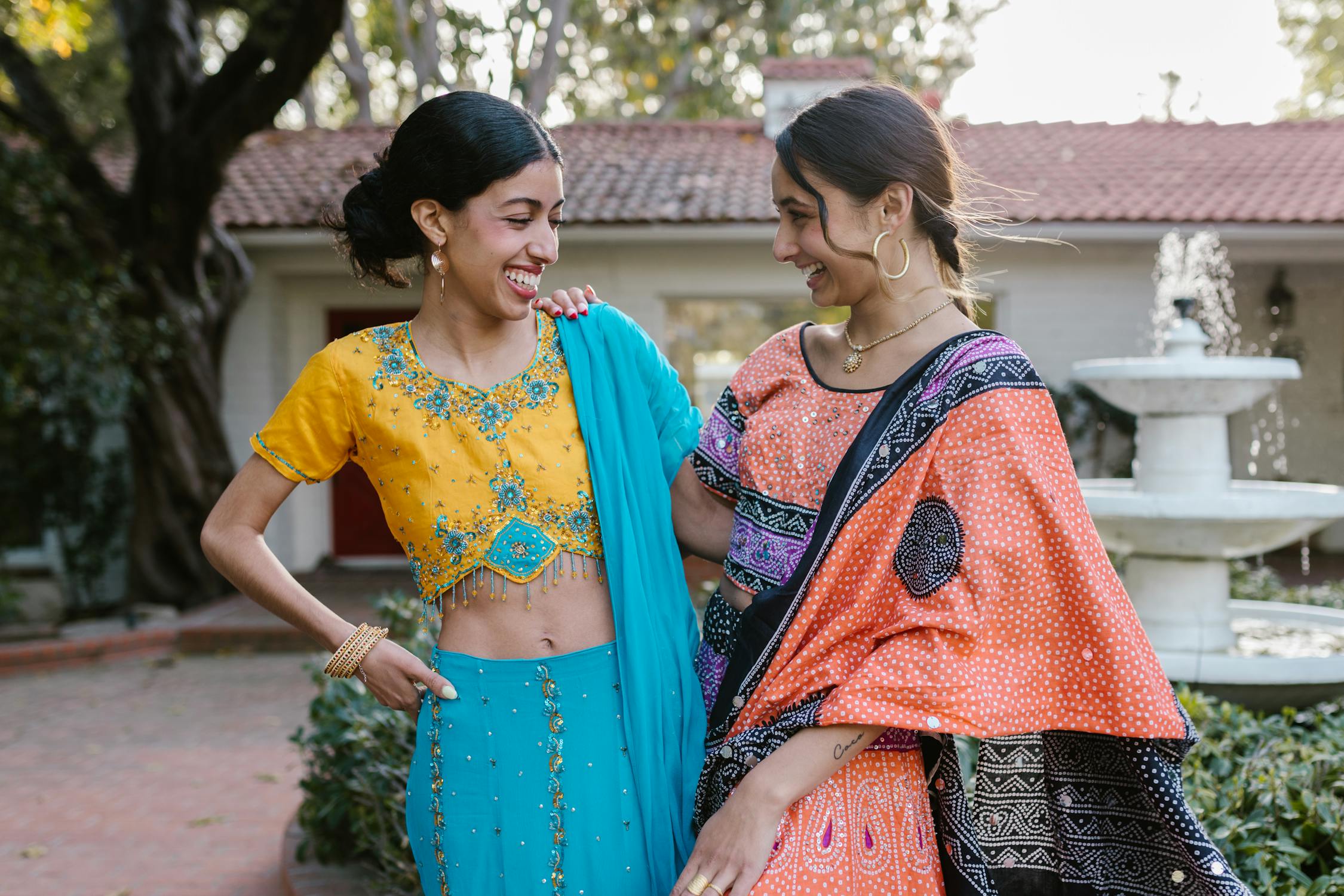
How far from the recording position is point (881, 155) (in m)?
1.68

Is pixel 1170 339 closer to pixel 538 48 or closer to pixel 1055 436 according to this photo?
pixel 1055 436

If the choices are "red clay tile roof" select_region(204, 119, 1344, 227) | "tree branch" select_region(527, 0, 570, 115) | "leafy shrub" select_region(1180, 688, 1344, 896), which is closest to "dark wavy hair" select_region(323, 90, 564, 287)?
"leafy shrub" select_region(1180, 688, 1344, 896)

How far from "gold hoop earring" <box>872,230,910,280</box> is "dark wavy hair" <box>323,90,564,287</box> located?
61 cm

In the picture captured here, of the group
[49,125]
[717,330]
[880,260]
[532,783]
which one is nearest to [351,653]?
[532,783]

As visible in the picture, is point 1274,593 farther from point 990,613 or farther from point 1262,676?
point 990,613

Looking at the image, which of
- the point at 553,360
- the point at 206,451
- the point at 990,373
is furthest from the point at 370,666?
the point at 206,451

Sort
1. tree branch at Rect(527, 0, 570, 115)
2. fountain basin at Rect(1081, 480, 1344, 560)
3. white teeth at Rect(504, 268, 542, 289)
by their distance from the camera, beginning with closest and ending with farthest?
white teeth at Rect(504, 268, 542, 289) → fountain basin at Rect(1081, 480, 1344, 560) → tree branch at Rect(527, 0, 570, 115)

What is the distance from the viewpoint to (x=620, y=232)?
1007 cm

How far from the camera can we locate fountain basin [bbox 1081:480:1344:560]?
4.56m

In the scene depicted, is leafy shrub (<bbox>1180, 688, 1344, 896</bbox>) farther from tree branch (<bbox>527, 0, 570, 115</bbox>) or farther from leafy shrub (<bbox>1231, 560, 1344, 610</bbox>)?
tree branch (<bbox>527, 0, 570, 115</bbox>)

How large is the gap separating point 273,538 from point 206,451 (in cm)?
166

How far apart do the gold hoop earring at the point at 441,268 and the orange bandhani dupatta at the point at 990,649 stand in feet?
2.71

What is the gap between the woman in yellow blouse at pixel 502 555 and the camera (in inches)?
72.9

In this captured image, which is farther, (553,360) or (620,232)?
(620,232)
